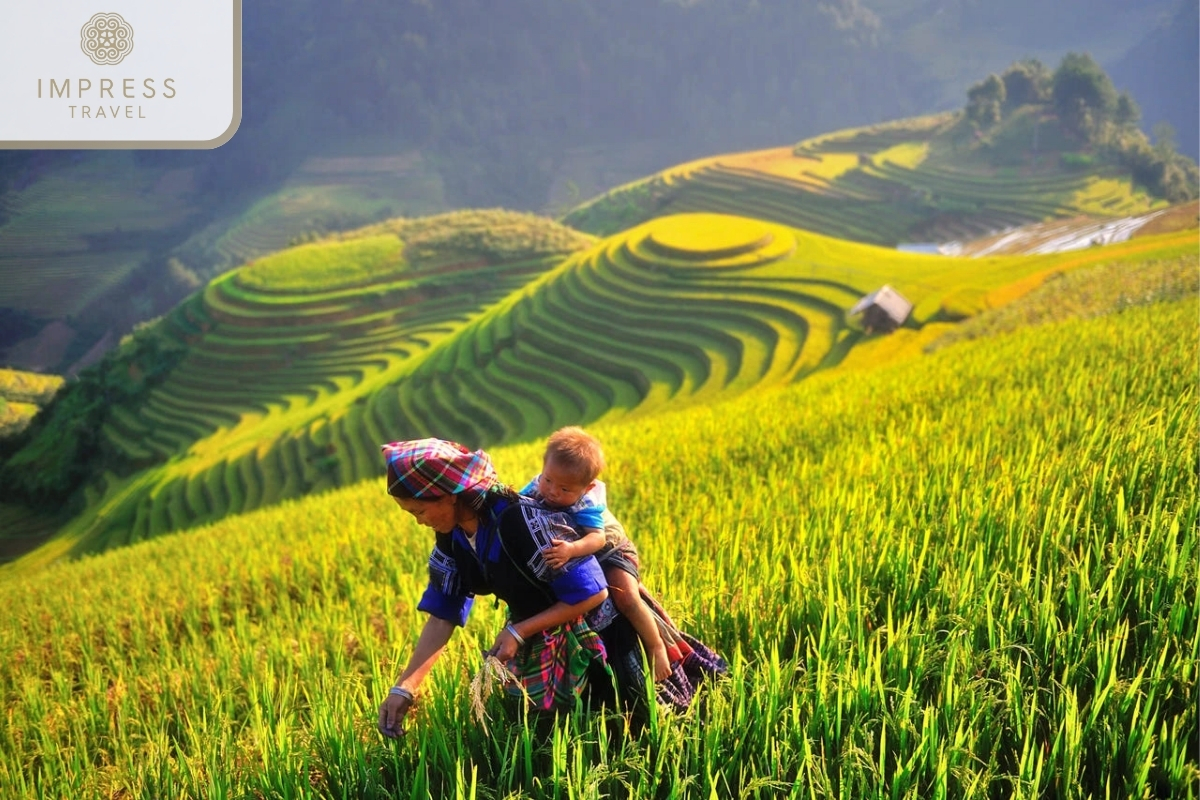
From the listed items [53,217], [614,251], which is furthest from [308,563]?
[53,217]

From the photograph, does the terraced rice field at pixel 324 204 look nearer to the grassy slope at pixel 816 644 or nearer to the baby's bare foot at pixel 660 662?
the grassy slope at pixel 816 644

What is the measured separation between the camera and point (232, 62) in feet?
16.7

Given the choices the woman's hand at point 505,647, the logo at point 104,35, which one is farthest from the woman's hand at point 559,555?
the logo at point 104,35

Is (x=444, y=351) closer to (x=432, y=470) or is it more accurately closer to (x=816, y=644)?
(x=816, y=644)

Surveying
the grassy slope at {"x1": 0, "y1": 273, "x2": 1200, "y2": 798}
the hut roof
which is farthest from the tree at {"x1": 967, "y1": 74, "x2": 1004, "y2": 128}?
the grassy slope at {"x1": 0, "y1": 273, "x2": 1200, "y2": 798}

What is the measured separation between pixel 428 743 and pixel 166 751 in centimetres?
71

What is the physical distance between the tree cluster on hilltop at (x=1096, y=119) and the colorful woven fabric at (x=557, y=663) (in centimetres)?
5657

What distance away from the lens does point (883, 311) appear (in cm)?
2286

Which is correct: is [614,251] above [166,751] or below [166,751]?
above

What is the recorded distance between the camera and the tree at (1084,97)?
5003cm

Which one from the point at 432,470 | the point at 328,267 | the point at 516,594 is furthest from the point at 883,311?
Answer: the point at 328,267

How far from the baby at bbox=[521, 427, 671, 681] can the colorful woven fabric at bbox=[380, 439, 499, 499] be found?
5.3 inches

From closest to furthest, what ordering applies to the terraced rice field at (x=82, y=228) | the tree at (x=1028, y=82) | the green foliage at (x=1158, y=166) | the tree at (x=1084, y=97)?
the green foliage at (x=1158, y=166), the tree at (x=1084, y=97), the terraced rice field at (x=82, y=228), the tree at (x=1028, y=82)

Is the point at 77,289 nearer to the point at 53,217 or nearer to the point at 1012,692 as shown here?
the point at 53,217
